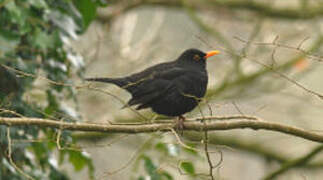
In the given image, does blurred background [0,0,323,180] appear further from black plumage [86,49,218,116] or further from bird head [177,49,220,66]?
black plumage [86,49,218,116]

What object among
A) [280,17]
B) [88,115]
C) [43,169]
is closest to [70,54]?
[43,169]

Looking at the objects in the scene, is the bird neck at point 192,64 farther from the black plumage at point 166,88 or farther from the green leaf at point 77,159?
Answer: the green leaf at point 77,159

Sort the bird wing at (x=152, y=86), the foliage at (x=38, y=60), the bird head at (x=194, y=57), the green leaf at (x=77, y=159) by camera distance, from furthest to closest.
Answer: the bird head at (x=194, y=57) < the bird wing at (x=152, y=86) < the green leaf at (x=77, y=159) < the foliage at (x=38, y=60)

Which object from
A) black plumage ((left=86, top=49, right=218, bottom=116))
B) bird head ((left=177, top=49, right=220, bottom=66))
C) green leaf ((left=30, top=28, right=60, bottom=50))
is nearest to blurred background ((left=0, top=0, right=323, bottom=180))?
bird head ((left=177, top=49, right=220, bottom=66))

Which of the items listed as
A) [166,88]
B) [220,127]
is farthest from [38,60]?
[220,127]

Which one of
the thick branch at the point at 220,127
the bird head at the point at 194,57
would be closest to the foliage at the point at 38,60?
the thick branch at the point at 220,127

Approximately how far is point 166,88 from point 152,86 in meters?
0.11

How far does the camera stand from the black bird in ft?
17.1

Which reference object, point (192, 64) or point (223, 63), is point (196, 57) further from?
point (223, 63)

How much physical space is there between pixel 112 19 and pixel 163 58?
0.84m

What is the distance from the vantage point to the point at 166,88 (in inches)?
209

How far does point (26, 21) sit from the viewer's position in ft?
15.5

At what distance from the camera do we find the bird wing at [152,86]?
521cm

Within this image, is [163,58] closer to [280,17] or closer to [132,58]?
[132,58]
